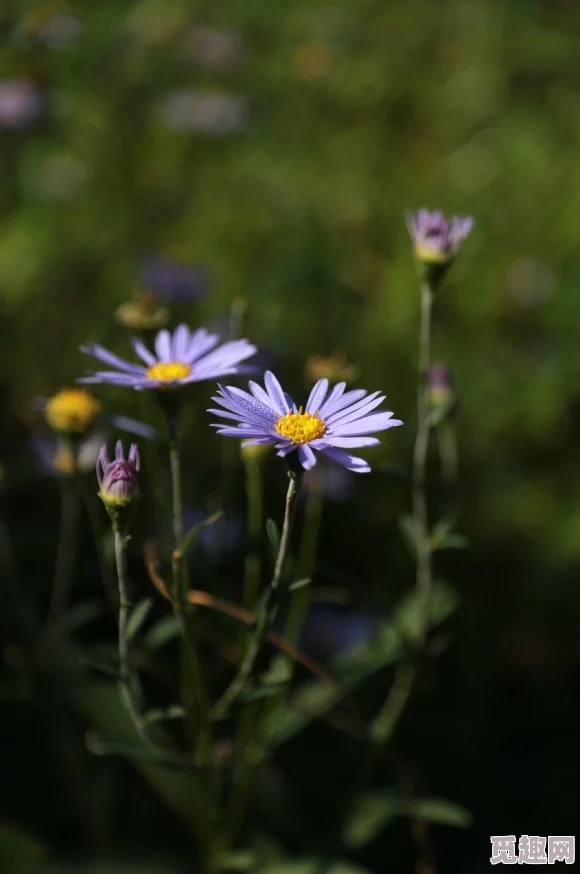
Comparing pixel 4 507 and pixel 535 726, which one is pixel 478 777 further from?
pixel 4 507

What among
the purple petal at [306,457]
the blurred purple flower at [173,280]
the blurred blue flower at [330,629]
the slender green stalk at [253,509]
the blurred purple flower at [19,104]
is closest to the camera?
the purple petal at [306,457]

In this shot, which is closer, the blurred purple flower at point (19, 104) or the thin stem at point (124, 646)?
the thin stem at point (124, 646)

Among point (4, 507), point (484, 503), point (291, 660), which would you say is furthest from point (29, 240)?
point (291, 660)

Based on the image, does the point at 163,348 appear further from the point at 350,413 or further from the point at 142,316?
the point at 350,413

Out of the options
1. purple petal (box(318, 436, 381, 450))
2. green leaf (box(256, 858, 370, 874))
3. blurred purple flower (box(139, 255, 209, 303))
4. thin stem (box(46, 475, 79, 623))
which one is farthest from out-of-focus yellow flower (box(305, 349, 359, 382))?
blurred purple flower (box(139, 255, 209, 303))

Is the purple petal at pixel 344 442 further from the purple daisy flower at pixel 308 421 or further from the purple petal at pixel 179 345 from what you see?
the purple petal at pixel 179 345

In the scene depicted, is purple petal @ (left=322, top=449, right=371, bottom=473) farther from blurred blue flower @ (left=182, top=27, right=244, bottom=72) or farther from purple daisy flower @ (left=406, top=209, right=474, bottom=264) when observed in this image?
blurred blue flower @ (left=182, top=27, right=244, bottom=72)

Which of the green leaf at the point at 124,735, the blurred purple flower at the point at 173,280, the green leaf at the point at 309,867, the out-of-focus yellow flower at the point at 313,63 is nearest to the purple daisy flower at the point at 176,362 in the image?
the green leaf at the point at 124,735
